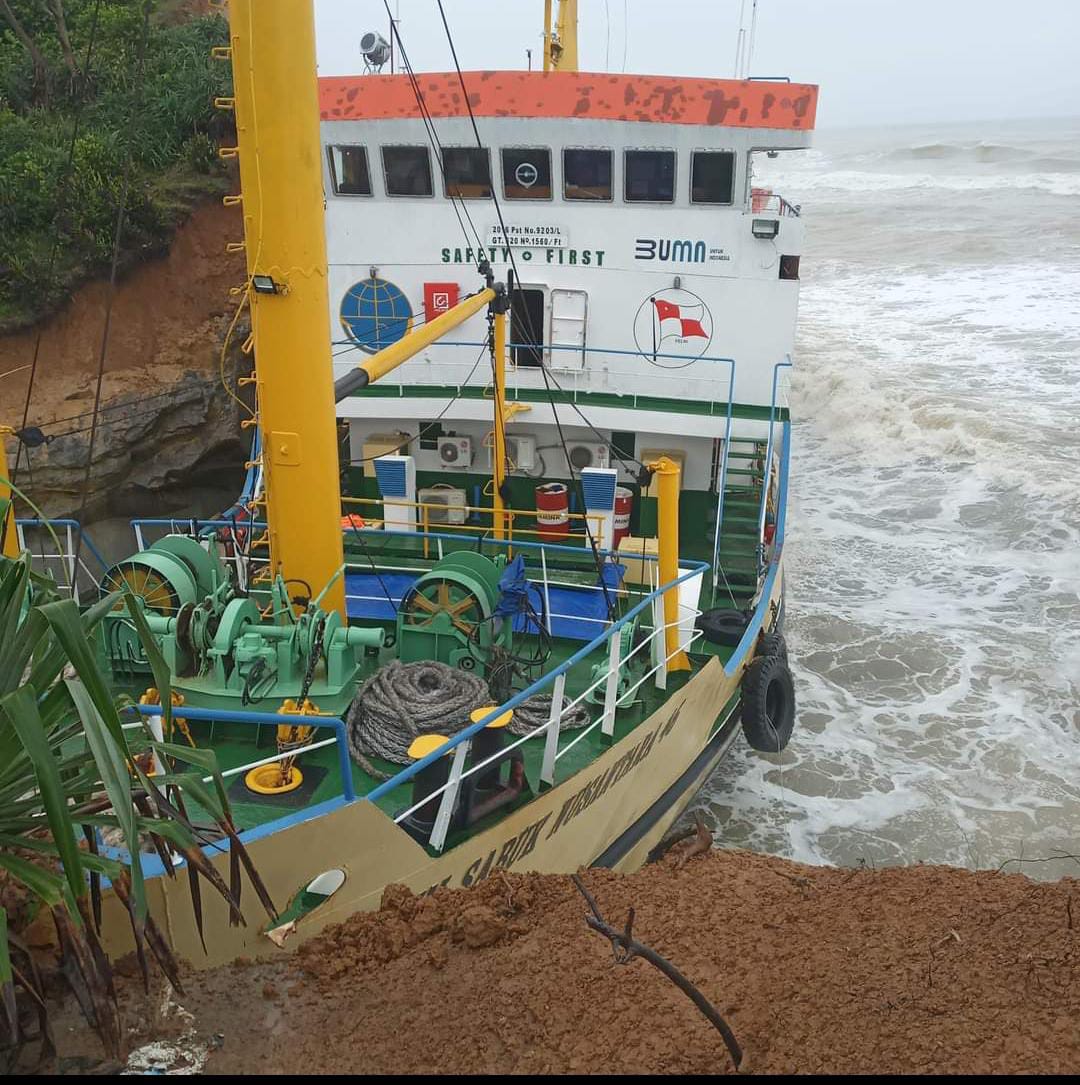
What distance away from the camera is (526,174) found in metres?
10.5

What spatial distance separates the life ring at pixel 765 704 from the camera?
26.5 ft

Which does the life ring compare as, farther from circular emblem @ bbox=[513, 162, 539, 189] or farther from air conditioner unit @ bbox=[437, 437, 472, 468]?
circular emblem @ bbox=[513, 162, 539, 189]

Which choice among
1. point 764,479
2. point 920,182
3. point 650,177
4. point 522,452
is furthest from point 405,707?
point 920,182

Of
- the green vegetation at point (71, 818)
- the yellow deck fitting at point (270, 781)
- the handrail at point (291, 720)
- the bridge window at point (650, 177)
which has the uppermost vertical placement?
the bridge window at point (650, 177)

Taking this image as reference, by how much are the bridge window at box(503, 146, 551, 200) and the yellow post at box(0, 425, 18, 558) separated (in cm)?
603

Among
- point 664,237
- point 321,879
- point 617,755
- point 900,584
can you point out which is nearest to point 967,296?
point 900,584

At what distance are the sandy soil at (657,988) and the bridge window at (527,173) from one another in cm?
794

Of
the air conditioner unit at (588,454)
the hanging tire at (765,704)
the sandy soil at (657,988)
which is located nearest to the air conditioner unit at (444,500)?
the air conditioner unit at (588,454)

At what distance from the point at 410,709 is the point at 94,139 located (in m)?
16.2

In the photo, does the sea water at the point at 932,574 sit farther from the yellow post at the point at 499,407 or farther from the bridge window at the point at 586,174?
the bridge window at the point at 586,174

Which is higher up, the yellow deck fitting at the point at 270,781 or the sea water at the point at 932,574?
the yellow deck fitting at the point at 270,781

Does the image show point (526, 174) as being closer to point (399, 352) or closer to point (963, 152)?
point (399, 352)

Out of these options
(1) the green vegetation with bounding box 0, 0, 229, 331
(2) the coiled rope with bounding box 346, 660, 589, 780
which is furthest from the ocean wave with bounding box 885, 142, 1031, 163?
(2) the coiled rope with bounding box 346, 660, 589, 780

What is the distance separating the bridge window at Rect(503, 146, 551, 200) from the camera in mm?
10336
